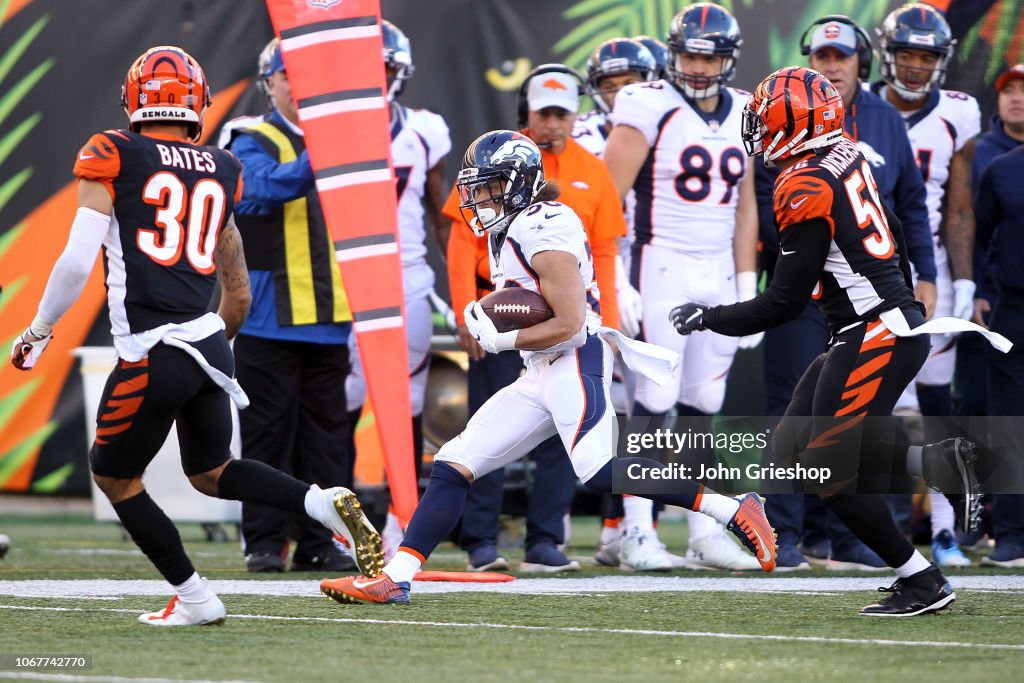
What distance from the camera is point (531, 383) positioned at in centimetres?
498

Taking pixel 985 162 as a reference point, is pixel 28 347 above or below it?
below

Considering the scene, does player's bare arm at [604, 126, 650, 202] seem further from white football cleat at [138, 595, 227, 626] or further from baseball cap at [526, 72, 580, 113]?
white football cleat at [138, 595, 227, 626]

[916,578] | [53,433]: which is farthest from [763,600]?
→ [53,433]

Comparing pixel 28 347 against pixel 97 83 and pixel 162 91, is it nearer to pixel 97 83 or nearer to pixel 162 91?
pixel 162 91

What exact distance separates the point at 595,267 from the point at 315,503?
2021 millimetres

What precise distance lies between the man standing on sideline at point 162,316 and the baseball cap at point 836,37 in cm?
317

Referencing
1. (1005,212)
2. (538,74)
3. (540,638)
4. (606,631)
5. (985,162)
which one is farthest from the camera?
(985,162)

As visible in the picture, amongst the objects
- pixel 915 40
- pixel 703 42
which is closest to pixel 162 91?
pixel 703 42

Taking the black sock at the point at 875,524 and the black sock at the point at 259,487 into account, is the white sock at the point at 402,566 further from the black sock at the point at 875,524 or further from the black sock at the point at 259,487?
the black sock at the point at 875,524

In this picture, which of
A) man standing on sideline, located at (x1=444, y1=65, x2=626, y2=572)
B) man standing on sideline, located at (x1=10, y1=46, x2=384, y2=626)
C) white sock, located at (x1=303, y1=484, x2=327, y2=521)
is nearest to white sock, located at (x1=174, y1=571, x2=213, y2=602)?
man standing on sideline, located at (x1=10, y1=46, x2=384, y2=626)

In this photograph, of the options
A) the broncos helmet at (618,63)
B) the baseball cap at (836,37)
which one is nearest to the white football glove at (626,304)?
the broncos helmet at (618,63)

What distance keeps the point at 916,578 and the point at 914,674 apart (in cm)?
131

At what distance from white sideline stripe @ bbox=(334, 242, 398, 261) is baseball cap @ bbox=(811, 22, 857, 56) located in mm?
2118

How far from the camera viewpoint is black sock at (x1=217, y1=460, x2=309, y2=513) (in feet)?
15.4
